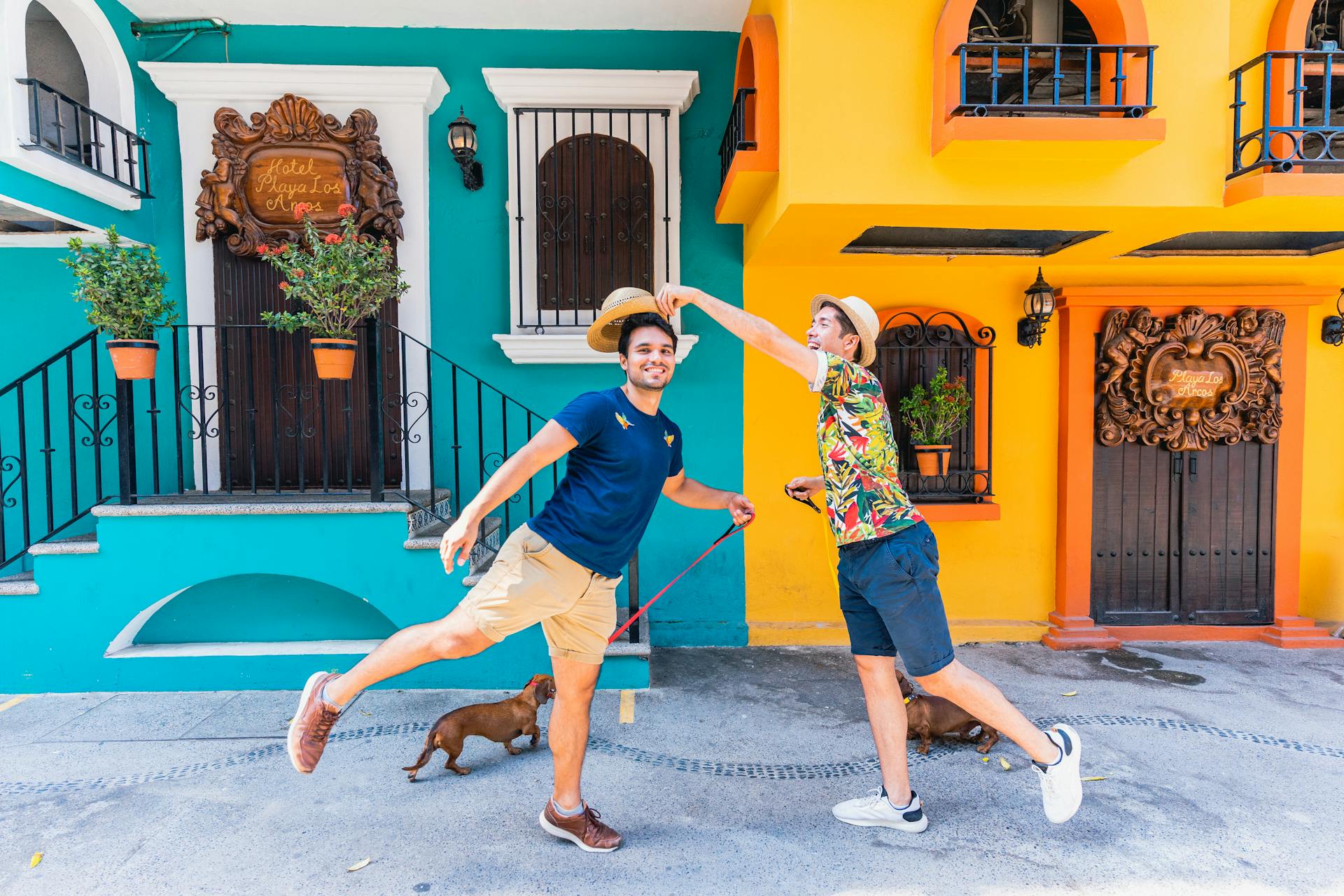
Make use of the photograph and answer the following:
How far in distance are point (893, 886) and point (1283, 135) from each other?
4.15 m

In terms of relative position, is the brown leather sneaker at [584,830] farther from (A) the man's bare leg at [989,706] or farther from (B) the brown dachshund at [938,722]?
(B) the brown dachshund at [938,722]

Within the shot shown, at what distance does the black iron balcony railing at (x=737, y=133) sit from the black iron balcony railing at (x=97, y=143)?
4.00 metres

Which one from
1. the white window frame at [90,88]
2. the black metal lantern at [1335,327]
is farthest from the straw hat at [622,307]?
the black metal lantern at [1335,327]

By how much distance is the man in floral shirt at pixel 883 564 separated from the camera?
8.29ft

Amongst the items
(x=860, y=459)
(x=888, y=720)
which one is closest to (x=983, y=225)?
(x=860, y=459)

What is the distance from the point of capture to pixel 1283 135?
12.3 feet

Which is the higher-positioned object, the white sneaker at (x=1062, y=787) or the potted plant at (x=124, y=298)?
the potted plant at (x=124, y=298)

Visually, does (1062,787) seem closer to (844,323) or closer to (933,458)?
(844,323)

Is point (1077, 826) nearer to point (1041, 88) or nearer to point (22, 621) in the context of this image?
point (1041, 88)

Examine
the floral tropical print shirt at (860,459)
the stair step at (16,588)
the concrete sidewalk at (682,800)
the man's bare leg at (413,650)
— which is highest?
the floral tropical print shirt at (860,459)

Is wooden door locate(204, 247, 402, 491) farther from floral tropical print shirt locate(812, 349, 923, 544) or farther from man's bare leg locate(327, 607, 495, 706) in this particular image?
floral tropical print shirt locate(812, 349, 923, 544)

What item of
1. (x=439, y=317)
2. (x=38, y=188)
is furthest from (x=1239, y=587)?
(x=38, y=188)

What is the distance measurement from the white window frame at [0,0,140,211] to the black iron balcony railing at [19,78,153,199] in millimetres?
70

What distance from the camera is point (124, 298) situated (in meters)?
4.10
